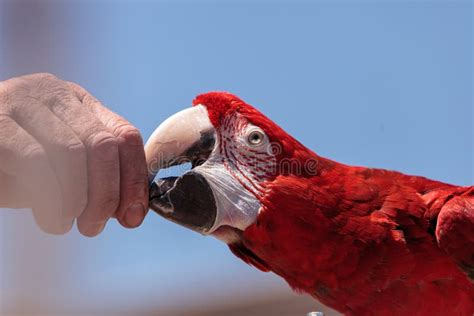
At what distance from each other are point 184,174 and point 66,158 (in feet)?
1.79

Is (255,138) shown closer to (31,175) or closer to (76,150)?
(76,150)

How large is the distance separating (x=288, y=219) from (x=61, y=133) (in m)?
0.72

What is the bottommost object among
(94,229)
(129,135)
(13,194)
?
(94,229)

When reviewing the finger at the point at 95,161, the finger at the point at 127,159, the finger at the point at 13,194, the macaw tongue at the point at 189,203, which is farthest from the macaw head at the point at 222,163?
the finger at the point at 13,194

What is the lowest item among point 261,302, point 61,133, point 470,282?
point 261,302

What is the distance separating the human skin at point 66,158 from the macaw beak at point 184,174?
0.41 ft

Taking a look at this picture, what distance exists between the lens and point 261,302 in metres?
4.40

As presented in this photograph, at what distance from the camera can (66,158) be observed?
1461 millimetres

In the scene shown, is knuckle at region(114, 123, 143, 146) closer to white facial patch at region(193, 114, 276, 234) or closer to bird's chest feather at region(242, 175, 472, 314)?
white facial patch at region(193, 114, 276, 234)

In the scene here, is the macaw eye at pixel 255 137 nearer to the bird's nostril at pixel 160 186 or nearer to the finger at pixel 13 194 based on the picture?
the bird's nostril at pixel 160 186

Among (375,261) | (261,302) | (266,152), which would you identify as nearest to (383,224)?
(375,261)

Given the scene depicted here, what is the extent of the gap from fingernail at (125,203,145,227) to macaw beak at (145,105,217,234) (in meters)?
0.09

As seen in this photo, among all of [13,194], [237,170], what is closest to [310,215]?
[237,170]

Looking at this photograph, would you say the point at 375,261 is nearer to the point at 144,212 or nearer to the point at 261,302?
the point at 144,212
